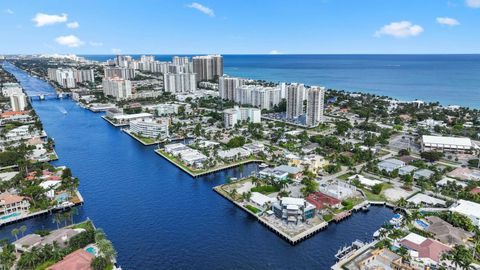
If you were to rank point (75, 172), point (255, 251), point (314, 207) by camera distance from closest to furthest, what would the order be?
1. point (255, 251)
2. point (314, 207)
3. point (75, 172)

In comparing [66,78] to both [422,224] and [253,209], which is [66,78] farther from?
[422,224]

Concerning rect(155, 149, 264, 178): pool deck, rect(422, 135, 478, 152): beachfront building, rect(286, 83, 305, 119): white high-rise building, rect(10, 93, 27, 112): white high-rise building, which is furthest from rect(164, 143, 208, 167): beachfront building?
rect(10, 93, 27, 112): white high-rise building

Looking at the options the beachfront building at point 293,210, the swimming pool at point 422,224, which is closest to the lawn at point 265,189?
the beachfront building at point 293,210

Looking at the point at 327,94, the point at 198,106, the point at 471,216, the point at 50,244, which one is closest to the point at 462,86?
the point at 327,94

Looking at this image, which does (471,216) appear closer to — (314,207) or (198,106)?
(314,207)

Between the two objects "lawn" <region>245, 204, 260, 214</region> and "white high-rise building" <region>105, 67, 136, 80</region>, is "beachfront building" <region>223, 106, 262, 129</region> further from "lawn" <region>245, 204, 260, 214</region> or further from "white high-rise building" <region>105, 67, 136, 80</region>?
"white high-rise building" <region>105, 67, 136, 80</region>

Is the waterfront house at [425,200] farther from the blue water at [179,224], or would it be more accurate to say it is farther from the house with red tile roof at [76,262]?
the house with red tile roof at [76,262]
